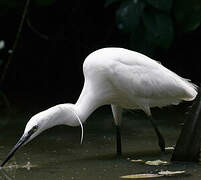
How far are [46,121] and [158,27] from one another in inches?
138

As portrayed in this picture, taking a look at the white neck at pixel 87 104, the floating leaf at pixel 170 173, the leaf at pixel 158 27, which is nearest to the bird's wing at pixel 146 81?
the white neck at pixel 87 104

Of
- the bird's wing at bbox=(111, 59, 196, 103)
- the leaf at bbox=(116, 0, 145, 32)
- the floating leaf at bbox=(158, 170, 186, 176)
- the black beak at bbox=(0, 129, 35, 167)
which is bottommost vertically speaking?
the floating leaf at bbox=(158, 170, 186, 176)

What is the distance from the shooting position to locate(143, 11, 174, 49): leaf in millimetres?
9266

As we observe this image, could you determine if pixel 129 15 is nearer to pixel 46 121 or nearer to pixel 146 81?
pixel 146 81

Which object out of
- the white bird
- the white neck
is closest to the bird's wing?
the white bird

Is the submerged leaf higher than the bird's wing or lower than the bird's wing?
lower

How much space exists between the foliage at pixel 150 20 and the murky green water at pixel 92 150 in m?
1.06

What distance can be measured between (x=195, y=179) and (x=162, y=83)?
1833mm

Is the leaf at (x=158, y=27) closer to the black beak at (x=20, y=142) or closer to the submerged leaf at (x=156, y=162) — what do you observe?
the submerged leaf at (x=156, y=162)

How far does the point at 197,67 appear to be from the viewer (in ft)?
38.3

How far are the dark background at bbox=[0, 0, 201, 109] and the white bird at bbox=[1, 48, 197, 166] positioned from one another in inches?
153

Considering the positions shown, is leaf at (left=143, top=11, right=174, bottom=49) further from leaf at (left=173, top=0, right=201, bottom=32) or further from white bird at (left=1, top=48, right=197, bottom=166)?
white bird at (left=1, top=48, right=197, bottom=166)

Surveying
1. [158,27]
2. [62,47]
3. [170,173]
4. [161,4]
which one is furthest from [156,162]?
[62,47]

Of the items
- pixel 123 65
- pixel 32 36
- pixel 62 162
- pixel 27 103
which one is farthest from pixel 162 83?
pixel 32 36
